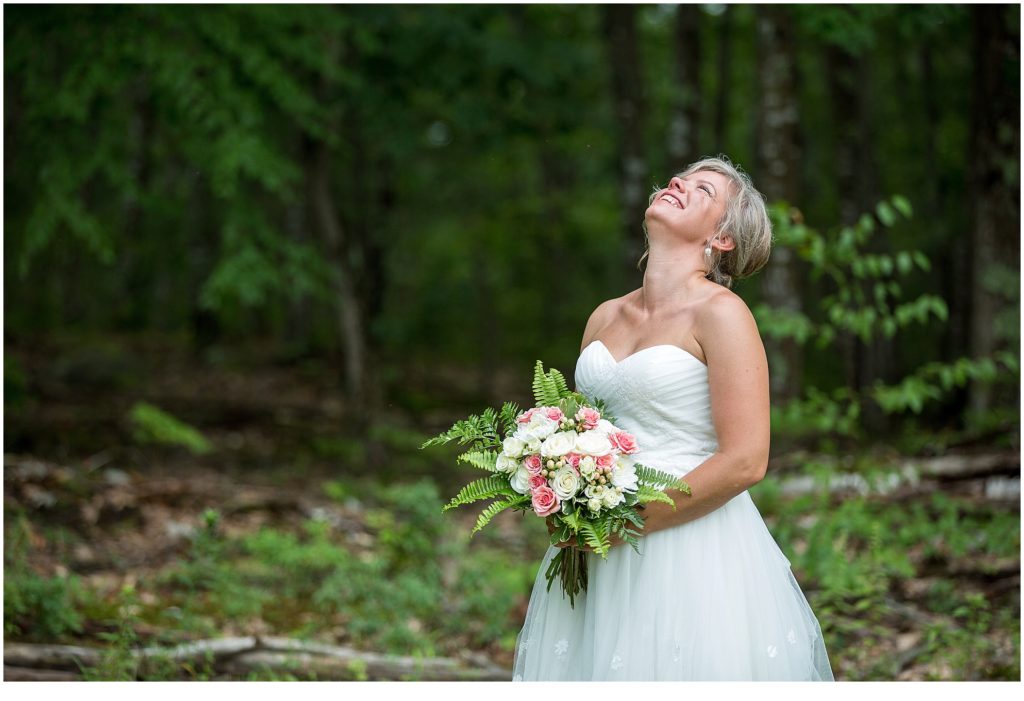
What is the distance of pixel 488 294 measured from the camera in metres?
15.6

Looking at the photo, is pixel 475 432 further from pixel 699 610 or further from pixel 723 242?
pixel 723 242

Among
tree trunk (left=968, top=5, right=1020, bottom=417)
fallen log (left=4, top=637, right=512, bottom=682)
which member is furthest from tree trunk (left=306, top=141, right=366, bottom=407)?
tree trunk (left=968, top=5, right=1020, bottom=417)

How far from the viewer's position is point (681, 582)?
280 centimetres

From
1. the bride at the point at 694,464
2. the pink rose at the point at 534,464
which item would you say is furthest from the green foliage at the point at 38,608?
the pink rose at the point at 534,464

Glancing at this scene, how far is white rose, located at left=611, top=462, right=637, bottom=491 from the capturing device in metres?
2.60

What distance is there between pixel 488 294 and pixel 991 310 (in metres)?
8.93

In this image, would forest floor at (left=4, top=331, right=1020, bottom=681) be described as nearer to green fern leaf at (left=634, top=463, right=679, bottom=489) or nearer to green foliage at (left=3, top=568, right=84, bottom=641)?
green foliage at (left=3, top=568, right=84, bottom=641)

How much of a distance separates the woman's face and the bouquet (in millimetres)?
606

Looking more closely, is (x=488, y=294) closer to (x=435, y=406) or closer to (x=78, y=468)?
(x=435, y=406)

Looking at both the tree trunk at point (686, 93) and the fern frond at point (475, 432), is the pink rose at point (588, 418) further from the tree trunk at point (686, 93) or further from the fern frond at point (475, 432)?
the tree trunk at point (686, 93)

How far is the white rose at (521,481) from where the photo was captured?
2.66 meters

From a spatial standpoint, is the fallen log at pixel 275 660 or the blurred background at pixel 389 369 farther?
the blurred background at pixel 389 369
